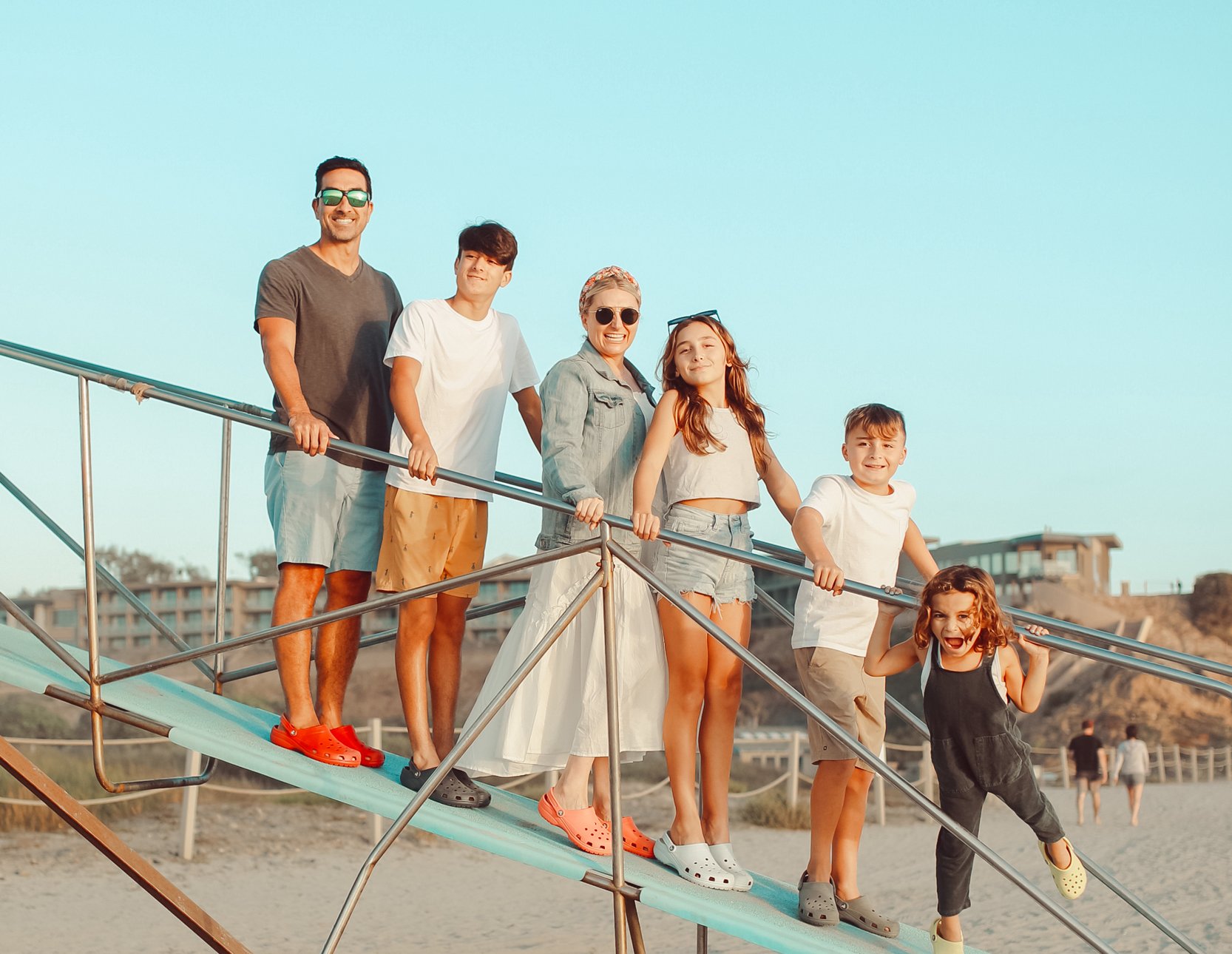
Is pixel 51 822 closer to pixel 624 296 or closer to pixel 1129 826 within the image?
pixel 624 296

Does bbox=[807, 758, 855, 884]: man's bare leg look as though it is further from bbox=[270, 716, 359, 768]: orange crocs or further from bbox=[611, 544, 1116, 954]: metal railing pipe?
bbox=[270, 716, 359, 768]: orange crocs

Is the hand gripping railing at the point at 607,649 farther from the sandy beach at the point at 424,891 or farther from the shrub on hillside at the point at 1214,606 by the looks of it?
the shrub on hillside at the point at 1214,606

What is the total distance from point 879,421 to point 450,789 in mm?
1671

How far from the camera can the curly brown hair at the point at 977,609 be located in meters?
3.40

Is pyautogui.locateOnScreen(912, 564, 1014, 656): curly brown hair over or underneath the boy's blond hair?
underneath

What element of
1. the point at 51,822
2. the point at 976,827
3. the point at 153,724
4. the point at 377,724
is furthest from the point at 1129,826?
the point at 153,724

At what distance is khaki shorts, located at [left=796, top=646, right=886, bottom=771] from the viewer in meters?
3.71

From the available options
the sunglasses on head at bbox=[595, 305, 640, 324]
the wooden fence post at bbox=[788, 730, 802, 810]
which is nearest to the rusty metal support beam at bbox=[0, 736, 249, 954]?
the sunglasses on head at bbox=[595, 305, 640, 324]

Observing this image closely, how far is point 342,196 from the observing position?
4.08 meters

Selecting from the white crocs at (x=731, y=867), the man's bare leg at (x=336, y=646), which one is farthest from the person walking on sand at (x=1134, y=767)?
the man's bare leg at (x=336, y=646)

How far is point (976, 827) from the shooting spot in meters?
3.59

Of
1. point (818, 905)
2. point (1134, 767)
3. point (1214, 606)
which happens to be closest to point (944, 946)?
point (818, 905)

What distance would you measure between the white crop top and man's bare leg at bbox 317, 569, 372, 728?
1.04 m

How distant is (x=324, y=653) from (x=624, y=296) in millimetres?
1480
